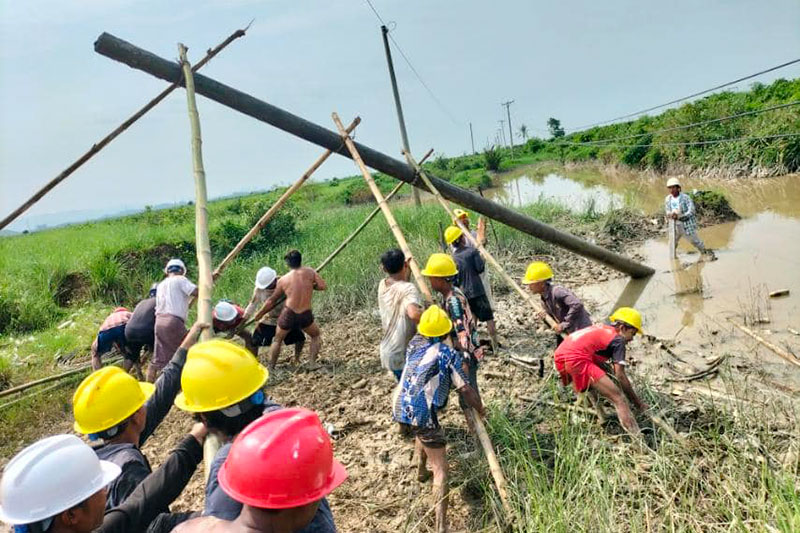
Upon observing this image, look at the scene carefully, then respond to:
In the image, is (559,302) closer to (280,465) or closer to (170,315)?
(280,465)

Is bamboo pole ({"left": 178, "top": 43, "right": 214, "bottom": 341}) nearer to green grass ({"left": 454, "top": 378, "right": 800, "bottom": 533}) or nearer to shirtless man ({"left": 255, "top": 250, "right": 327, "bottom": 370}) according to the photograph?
shirtless man ({"left": 255, "top": 250, "right": 327, "bottom": 370})

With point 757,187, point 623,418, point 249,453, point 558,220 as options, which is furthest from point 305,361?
point 757,187

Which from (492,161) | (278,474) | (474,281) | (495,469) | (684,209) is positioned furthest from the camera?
(492,161)

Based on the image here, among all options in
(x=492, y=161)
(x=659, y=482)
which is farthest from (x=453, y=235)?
(x=492, y=161)

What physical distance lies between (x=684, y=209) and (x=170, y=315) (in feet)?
26.1

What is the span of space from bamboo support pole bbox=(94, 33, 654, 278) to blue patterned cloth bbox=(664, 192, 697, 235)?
2277 millimetres

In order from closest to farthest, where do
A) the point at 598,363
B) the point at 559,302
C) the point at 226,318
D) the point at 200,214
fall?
the point at 598,363, the point at 200,214, the point at 559,302, the point at 226,318

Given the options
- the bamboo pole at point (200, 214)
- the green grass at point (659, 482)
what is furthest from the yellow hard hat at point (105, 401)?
the green grass at point (659, 482)

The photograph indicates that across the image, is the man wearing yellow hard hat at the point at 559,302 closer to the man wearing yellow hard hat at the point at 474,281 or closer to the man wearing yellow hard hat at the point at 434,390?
the man wearing yellow hard hat at the point at 474,281

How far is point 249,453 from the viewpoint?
1.33 m

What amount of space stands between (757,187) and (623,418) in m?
14.0

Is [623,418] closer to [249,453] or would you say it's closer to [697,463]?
[697,463]

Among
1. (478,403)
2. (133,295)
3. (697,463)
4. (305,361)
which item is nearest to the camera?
(697,463)

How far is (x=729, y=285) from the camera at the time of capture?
728 cm
